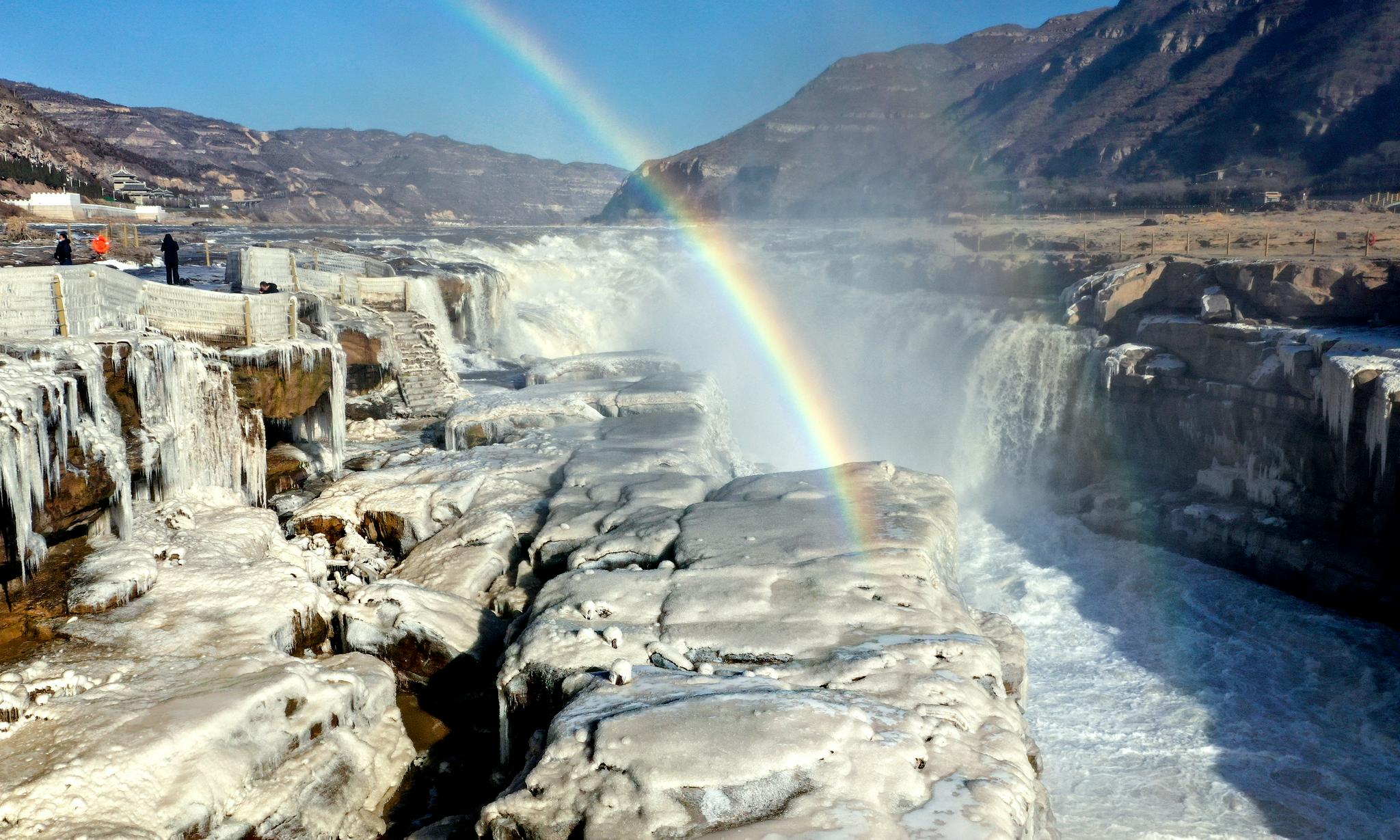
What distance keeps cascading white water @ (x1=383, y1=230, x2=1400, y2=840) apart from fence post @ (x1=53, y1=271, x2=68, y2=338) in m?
9.57

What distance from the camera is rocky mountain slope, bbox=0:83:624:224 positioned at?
344 ft

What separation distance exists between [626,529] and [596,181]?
179 metres

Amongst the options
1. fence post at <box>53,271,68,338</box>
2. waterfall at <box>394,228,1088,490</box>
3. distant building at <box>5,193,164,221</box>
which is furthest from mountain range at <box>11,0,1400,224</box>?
fence post at <box>53,271,68,338</box>

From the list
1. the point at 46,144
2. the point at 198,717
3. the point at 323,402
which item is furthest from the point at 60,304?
the point at 46,144

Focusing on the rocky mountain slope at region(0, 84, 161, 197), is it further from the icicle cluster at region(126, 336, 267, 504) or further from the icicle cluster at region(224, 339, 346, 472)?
the icicle cluster at region(126, 336, 267, 504)

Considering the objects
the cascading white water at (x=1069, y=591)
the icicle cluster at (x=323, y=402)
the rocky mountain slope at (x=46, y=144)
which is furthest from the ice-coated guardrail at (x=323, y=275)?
the rocky mountain slope at (x=46, y=144)

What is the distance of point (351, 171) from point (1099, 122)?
5556 inches

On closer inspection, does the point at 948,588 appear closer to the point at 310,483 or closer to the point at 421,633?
the point at 421,633

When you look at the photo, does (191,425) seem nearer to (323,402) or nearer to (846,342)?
(323,402)

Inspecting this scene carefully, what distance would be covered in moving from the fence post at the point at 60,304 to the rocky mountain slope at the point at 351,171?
307 ft

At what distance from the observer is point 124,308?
915cm

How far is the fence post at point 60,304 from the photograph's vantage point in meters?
8.11

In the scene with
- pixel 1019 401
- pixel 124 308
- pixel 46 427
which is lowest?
pixel 1019 401

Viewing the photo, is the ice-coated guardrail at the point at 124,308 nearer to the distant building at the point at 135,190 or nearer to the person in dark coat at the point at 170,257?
the person in dark coat at the point at 170,257
